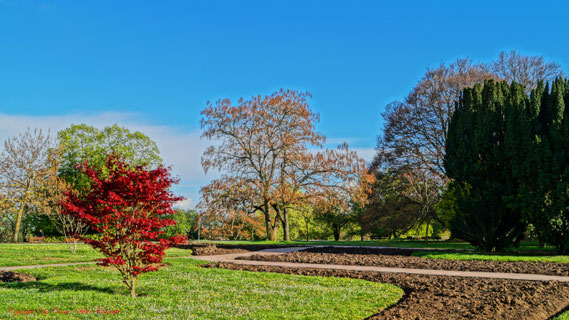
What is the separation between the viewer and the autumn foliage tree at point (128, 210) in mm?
8836

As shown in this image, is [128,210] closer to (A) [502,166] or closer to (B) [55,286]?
(B) [55,286]

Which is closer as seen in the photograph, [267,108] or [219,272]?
[219,272]

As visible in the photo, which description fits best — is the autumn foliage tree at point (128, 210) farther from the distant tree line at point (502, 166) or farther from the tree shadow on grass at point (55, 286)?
the distant tree line at point (502, 166)

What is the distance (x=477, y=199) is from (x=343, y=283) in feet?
38.2

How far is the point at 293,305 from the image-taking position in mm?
7699

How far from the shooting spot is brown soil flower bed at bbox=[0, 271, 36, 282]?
11086mm

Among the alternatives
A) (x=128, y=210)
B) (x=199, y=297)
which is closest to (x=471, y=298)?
(x=199, y=297)

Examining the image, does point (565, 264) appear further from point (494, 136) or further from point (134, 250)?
point (134, 250)

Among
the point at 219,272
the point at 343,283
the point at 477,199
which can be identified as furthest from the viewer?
the point at 477,199

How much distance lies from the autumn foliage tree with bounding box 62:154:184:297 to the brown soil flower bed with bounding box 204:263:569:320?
5.05 metres

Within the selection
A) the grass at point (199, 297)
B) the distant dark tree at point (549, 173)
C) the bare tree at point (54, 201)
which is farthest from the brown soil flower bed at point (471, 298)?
the bare tree at point (54, 201)

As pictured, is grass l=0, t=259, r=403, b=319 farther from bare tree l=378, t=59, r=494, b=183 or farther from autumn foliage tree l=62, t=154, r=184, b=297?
bare tree l=378, t=59, r=494, b=183

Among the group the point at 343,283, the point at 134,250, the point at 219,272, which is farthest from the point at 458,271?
the point at 134,250

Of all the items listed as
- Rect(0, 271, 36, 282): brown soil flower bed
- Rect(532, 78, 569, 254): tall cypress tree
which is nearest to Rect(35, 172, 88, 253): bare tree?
Rect(0, 271, 36, 282): brown soil flower bed
